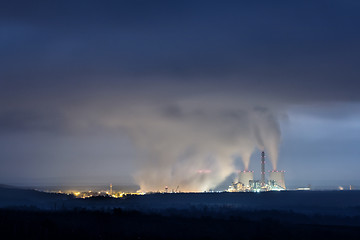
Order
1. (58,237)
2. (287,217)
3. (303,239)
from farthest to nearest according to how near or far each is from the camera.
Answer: (287,217) < (303,239) < (58,237)

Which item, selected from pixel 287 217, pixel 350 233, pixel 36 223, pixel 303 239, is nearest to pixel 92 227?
pixel 36 223

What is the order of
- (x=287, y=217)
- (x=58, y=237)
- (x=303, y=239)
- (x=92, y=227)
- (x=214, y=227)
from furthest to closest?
(x=287, y=217) < (x=214, y=227) < (x=92, y=227) < (x=303, y=239) < (x=58, y=237)

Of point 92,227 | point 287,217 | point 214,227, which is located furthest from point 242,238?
point 287,217

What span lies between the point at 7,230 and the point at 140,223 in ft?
61.9

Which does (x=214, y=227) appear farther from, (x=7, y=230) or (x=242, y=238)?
(x=7, y=230)

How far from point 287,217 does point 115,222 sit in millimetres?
31149

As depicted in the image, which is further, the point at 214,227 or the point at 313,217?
the point at 313,217

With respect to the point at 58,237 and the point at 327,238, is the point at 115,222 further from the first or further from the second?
the point at 327,238

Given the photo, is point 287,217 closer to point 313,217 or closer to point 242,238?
point 313,217

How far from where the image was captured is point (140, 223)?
216ft

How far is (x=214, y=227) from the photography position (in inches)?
2483

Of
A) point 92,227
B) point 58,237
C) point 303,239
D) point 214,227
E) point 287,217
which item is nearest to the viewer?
point 58,237

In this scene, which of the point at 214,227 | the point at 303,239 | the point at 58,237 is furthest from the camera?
the point at 214,227

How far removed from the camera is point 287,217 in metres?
86.6
